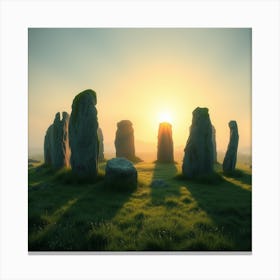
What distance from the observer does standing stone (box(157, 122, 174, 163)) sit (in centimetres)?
2258

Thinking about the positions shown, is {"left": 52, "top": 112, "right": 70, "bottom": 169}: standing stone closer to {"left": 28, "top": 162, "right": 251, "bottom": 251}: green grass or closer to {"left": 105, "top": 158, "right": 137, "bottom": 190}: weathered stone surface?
{"left": 28, "top": 162, "right": 251, "bottom": 251}: green grass

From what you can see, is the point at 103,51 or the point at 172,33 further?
the point at 103,51

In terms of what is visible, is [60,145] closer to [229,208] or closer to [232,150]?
[232,150]

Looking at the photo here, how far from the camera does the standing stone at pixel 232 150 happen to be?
13281 millimetres

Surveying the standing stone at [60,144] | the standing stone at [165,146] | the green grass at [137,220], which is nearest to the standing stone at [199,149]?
the green grass at [137,220]

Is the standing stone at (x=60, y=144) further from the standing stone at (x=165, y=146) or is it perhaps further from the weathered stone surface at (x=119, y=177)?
the standing stone at (x=165, y=146)

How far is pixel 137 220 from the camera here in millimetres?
6164

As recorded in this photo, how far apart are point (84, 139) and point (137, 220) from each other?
16.9 ft

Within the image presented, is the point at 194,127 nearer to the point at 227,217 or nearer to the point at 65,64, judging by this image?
the point at 227,217
